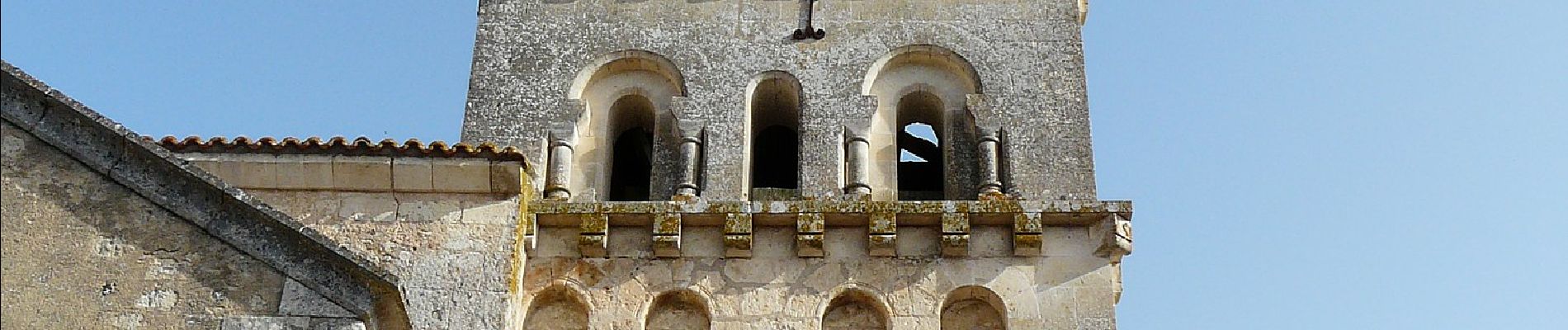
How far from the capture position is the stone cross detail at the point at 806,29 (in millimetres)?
15547

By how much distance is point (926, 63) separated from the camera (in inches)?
612

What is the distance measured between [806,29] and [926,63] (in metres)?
0.89

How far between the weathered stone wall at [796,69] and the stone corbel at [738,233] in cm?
65

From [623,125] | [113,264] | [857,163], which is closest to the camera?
[113,264]

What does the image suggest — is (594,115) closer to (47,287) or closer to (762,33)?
(762,33)

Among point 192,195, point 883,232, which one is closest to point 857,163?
point 883,232

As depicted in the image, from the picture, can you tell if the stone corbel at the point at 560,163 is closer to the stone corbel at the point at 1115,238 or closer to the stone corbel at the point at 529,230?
the stone corbel at the point at 529,230

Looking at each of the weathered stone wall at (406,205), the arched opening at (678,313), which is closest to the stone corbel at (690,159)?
the arched opening at (678,313)

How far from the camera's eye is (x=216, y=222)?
1064 cm

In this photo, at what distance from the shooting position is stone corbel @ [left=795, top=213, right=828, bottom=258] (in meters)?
13.7

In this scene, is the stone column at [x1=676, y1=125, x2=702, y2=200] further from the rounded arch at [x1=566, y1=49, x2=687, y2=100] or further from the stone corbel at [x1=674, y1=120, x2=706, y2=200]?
the rounded arch at [x1=566, y1=49, x2=687, y2=100]

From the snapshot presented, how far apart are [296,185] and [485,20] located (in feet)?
8.92

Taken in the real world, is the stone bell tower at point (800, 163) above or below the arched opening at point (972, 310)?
above

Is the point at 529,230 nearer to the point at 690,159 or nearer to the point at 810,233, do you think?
the point at 690,159
